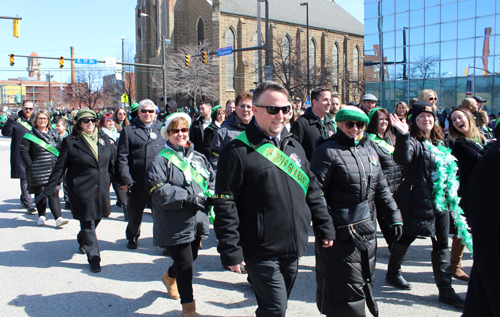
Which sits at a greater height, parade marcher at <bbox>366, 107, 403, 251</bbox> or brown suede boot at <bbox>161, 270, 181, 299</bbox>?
parade marcher at <bbox>366, 107, 403, 251</bbox>

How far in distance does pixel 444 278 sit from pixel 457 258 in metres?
0.79

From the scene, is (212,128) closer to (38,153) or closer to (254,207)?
(38,153)

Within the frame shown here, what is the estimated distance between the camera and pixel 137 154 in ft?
19.4

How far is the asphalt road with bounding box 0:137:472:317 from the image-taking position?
13.5 ft

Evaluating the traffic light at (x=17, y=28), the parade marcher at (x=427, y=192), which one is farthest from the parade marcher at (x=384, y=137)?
the traffic light at (x=17, y=28)

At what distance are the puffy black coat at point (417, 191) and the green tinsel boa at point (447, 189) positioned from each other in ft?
0.20

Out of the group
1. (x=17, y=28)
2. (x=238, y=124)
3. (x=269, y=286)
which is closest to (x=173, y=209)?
(x=269, y=286)

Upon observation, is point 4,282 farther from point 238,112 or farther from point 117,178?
point 238,112

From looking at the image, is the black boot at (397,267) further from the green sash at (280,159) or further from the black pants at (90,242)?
Answer: the black pants at (90,242)

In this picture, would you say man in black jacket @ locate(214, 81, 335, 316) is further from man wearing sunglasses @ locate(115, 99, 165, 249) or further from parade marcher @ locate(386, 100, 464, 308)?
man wearing sunglasses @ locate(115, 99, 165, 249)

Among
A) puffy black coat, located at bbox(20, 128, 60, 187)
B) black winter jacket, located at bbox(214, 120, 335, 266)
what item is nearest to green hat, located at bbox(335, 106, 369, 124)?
black winter jacket, located at bbox(214, 120, 335, 266)

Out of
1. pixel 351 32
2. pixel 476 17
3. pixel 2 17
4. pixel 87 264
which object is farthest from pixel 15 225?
pixel 351 32

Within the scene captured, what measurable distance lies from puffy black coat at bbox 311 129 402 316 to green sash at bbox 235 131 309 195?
0.48 meters

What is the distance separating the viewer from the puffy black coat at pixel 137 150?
5809 millimetres
